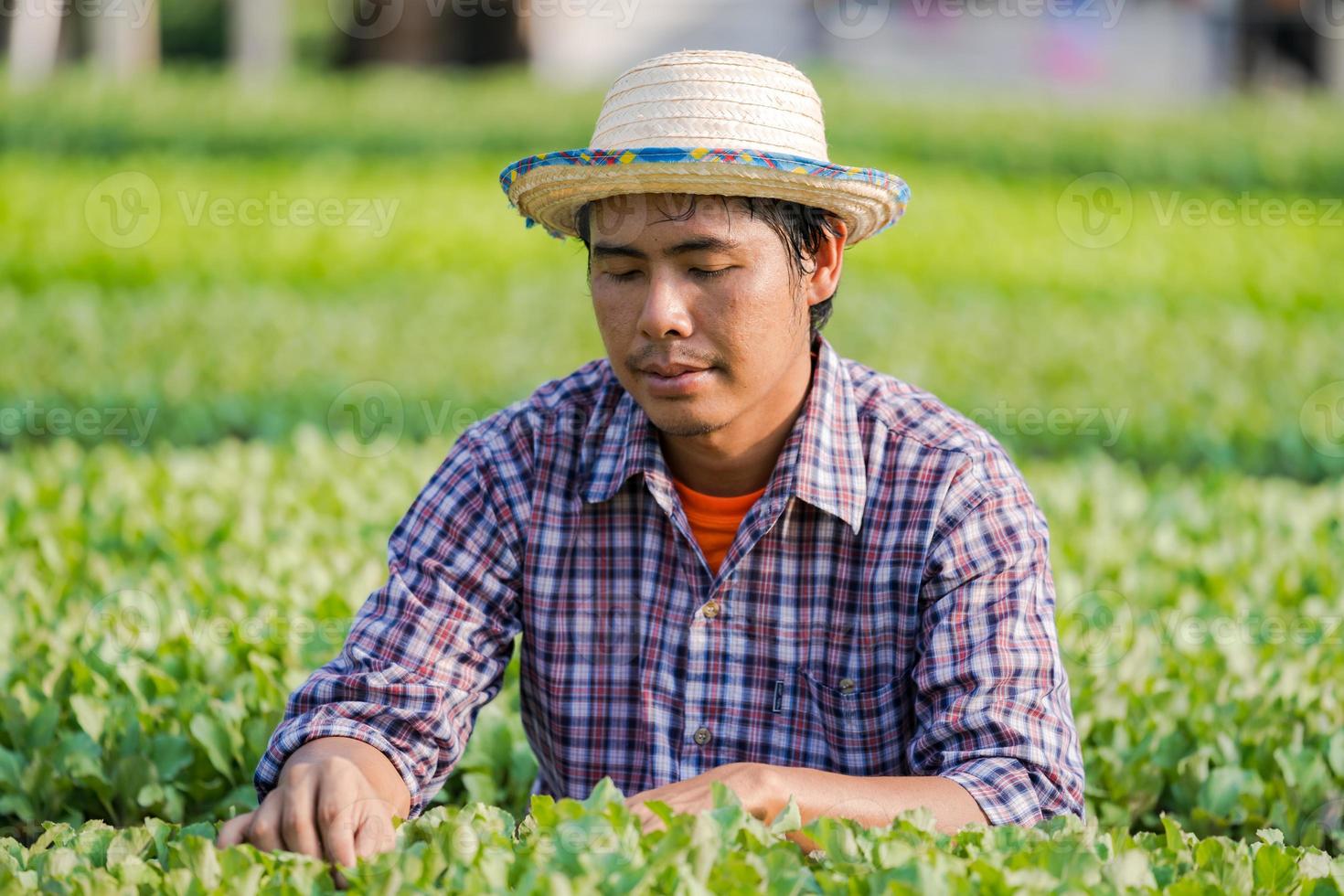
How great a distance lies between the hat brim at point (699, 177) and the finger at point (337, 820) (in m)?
1.03

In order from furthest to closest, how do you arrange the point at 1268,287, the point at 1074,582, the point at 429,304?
the point at 1268,287 → the point at 429,304 → the point at 1074,582

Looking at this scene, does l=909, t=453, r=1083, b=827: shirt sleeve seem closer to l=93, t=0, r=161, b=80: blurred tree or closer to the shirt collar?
the shirt collar

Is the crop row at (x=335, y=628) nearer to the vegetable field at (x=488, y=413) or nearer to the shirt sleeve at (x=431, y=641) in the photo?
the vegetable field at (x=488, y=413)

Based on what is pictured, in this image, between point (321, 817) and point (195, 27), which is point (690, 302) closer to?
point (321, 817)

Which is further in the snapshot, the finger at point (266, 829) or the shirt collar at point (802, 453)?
the shirt collar at point (802, 453)

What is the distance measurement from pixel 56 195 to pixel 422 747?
977 cm

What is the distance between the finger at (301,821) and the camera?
7.02 ft

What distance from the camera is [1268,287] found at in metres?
10.5

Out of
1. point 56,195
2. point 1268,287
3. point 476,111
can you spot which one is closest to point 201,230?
point 56,195

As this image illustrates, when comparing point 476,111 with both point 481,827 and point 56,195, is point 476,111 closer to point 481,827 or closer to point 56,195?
point 56,195
